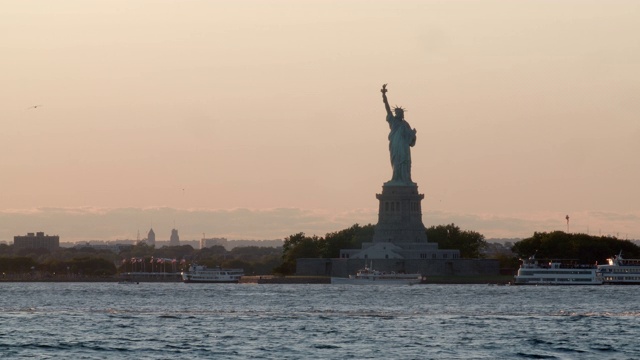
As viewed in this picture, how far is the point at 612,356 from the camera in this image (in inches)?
3627

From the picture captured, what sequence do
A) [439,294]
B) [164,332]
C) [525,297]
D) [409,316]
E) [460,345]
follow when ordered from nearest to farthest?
[460,345] < [164,332] < [409,316] < [525,297] < [439,294]

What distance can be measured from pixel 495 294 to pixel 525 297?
34.2 ft

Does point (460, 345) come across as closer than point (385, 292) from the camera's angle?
Yes

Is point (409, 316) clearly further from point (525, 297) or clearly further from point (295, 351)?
point (525, 297)

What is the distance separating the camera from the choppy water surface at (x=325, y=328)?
9456 cm

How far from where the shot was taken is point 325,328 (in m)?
111

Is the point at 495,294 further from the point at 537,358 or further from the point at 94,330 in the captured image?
the point at 537,358

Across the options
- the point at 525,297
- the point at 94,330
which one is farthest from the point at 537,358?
the point at 525,297

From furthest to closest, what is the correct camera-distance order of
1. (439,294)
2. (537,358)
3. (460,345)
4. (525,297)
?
1. (439,294)
2. (525,297)
3. (460,345)
4. (537,358)

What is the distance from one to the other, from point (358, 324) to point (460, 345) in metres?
18.4

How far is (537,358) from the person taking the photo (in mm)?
91000

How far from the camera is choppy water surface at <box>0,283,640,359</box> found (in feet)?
310

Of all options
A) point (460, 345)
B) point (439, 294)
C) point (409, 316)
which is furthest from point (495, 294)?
point (460, 345)

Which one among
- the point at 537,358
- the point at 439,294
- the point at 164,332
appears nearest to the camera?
the point at 537,358
